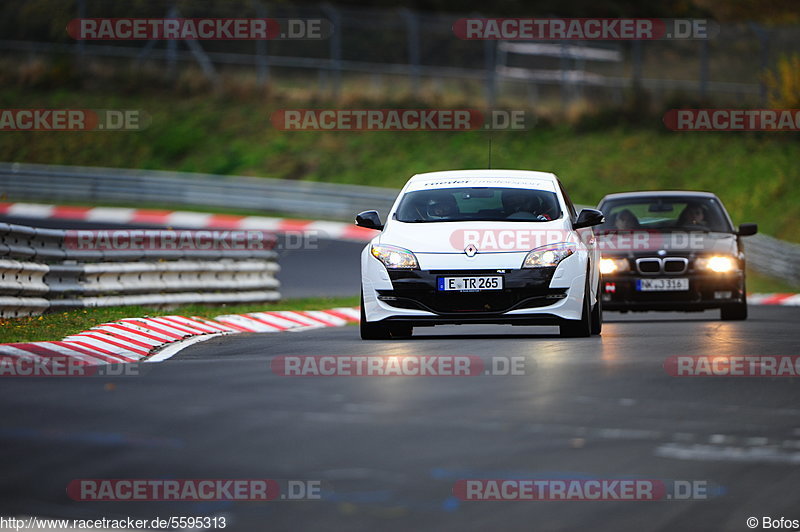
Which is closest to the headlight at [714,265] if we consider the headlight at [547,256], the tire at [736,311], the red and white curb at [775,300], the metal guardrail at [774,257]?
the tire at [736,311]

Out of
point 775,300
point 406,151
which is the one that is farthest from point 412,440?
point 406,151

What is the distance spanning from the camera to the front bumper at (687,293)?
1752 centimetres

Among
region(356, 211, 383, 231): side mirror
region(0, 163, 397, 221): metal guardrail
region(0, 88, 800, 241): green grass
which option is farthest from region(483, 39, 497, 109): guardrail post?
region(356, 211, 383, 231): side mirror

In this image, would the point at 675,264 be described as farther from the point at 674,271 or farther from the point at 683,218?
the point at 683,218

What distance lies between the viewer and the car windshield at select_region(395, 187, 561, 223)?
13.9m

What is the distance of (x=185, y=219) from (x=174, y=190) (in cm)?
396

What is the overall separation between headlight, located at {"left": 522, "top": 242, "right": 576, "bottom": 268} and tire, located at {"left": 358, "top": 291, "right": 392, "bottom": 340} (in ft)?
4.63

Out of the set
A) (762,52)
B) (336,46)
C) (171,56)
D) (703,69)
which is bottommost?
(703,69)

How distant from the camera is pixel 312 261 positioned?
2852 centimetres

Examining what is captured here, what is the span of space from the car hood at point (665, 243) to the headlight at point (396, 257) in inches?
195

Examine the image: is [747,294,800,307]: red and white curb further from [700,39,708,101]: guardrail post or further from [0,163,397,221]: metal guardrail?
[700,39,708,101]: guardrail post

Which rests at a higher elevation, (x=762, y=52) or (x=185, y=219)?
(x=762, y=52)

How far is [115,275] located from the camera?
56.7 feet

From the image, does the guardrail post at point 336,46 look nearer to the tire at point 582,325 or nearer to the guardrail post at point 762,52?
the guardrail post at point 762,52
